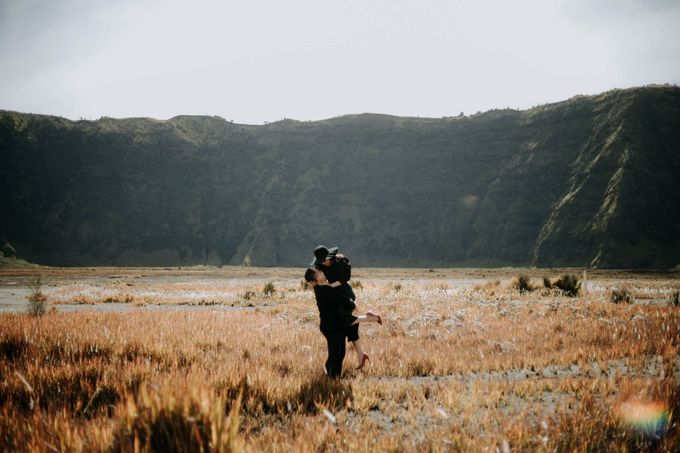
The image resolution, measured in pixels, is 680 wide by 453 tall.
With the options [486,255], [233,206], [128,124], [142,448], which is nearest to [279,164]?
[233,206]

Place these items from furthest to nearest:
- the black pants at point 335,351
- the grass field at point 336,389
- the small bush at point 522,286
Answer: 1. the small bush at point 522,286
2. the black pants at point 335,351
3. the grass field at point 336,389

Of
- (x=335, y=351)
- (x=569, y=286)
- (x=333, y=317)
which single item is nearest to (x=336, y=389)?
(x=335, y=351)

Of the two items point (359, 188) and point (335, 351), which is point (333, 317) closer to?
point (335, 351)

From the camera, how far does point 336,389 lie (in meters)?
5.26

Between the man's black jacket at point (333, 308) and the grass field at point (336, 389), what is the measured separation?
78cm

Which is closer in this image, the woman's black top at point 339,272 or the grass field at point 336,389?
the grass field at point 336,389

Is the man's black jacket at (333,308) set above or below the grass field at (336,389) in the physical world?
above

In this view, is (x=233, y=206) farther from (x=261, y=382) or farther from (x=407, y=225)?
(x=261, y=382)

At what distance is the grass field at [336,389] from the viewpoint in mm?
2781

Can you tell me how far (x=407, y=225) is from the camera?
89812mm

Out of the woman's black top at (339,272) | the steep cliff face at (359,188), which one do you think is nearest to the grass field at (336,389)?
the woman's black top at (339,272)

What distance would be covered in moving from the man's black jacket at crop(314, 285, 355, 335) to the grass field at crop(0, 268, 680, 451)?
2.55 feet

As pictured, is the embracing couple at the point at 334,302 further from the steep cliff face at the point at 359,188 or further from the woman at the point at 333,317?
the steep cliff face at the point at 359,188

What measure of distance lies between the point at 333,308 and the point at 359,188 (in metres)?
90.8
